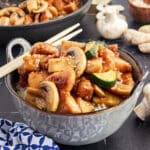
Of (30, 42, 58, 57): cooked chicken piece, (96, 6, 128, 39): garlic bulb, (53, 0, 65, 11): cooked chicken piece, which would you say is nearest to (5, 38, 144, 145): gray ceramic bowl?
(30, 42, 58, 57): cooked chicken piece

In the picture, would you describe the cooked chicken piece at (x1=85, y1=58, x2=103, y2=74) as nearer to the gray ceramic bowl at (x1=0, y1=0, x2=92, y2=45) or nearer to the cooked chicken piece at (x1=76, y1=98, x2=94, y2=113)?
the cooked chicken piece at (x1=76, y1=98, x2=94, y2=113)

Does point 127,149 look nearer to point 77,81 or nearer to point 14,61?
point 77,81

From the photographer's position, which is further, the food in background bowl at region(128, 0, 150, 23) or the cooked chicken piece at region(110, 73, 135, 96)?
the food in background bowl at region(128, 0, 150, 23)

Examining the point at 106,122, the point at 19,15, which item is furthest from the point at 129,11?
the point at 106,122

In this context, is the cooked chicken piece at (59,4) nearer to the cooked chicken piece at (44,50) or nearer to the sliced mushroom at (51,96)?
the cooked chicken piece at (44,50)

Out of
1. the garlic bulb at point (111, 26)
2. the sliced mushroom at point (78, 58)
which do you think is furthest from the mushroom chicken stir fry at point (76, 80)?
the garlic bulb at point (111, 26)

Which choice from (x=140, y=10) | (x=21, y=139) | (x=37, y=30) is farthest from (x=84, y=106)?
(x=140, y=10)

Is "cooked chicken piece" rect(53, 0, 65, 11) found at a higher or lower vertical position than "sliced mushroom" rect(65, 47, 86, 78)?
lower
